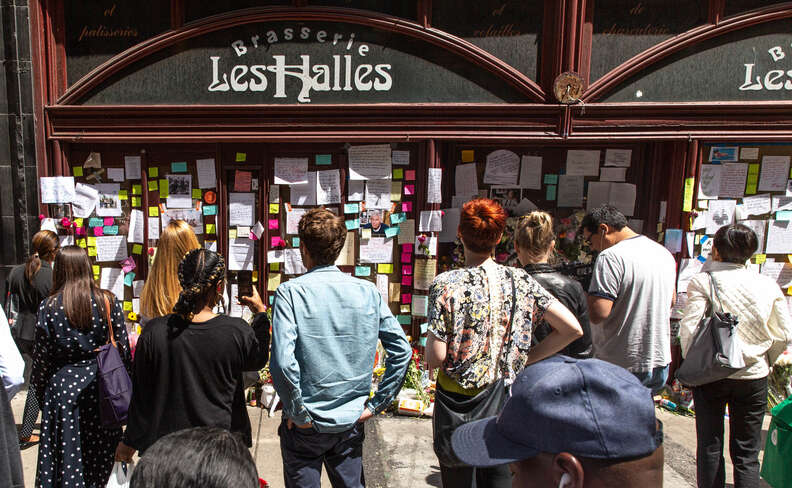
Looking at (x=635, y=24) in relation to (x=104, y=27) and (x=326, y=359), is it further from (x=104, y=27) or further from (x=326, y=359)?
(x=104, y=27)

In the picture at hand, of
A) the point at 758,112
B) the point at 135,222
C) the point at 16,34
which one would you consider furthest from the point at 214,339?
the point at 758,112

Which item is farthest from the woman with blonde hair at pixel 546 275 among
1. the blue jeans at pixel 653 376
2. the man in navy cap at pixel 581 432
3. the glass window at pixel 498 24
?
the glass window at pixel 498 24

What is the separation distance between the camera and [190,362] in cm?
242

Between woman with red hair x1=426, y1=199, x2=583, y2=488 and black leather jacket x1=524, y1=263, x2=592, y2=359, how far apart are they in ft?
1.12

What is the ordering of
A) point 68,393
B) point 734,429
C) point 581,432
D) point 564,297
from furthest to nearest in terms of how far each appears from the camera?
point 734,429
point 564,297
point 68,393
point 581,432

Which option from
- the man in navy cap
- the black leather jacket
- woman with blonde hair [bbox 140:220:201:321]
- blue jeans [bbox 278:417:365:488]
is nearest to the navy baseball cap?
the man in navy cap

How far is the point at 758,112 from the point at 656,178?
1.12 m

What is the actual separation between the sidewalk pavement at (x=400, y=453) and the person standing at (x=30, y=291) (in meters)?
0.29

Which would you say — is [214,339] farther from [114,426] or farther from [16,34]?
[16,34]

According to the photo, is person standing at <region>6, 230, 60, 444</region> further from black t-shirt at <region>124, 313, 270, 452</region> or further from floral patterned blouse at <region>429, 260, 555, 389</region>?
floral patterned blouse at <region>429, 260, 555, 389</region>

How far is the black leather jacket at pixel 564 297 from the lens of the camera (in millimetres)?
3158

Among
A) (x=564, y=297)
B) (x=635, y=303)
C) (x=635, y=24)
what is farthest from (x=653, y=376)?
(x=635, y=24)

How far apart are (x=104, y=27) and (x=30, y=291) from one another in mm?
2792

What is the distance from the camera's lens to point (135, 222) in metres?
5.66
